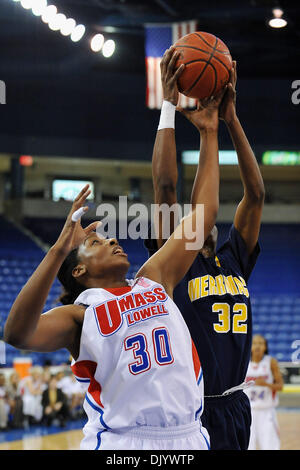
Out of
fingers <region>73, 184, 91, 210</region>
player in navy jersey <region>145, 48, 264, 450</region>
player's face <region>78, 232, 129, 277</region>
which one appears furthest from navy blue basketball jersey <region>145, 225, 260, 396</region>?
fingers <region>73, 184, 91, 210</region>

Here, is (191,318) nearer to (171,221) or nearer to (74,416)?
(171,221)

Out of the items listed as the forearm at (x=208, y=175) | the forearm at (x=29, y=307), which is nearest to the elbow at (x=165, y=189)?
the forearm at (x=208, y=175)

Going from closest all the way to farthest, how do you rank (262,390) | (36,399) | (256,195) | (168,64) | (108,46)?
1. (168,64)
2. (256,195)
3. (262,390)
4. (36,399)
5. (108,46)

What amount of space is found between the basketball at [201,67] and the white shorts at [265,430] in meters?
5.84

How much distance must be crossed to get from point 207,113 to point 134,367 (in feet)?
3.98

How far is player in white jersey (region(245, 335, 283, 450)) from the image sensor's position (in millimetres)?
7840

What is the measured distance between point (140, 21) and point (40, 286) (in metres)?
13.1

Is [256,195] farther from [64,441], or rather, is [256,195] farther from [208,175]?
[64,441]

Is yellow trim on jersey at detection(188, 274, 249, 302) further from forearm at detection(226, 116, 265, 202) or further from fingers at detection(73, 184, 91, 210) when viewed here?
fingers at detection(73, 184, 91, 210)

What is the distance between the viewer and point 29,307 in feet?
7.00

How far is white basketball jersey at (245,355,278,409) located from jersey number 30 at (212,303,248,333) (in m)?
4.96

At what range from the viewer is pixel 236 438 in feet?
10.3

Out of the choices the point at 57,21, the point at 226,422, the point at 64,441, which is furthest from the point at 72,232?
the point at 57,21

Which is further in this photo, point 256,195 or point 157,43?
point 157,43
